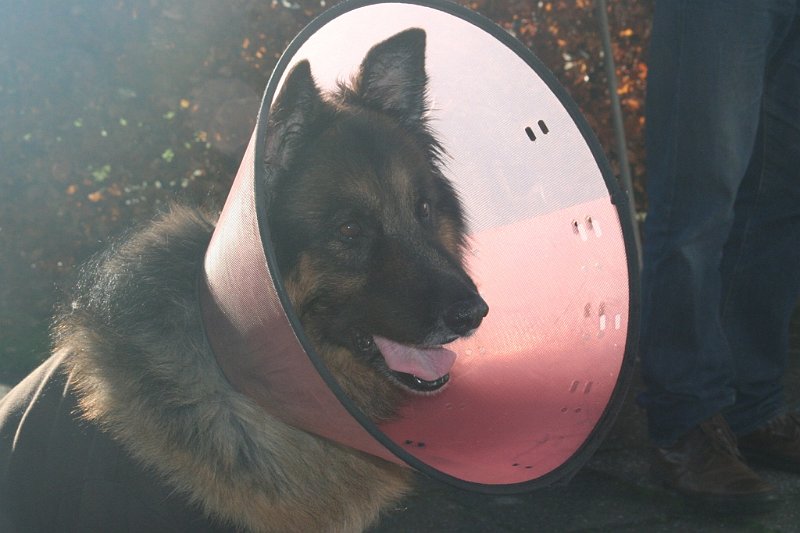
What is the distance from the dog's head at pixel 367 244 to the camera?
2.05 m

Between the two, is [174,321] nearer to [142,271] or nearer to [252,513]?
[142,271]

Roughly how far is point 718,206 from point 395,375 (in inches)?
43.7

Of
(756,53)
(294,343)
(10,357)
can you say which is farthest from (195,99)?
(294,343)

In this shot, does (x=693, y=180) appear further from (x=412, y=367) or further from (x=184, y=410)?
(x=184, y=410)

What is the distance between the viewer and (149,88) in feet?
15.9

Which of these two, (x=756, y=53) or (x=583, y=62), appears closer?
(x=756, y=53)

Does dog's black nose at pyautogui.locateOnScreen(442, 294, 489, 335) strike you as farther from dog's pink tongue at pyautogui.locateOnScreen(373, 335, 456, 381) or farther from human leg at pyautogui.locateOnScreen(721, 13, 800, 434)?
human leg at pyautogui.locateOnScreen(721, 13, 800, 434)

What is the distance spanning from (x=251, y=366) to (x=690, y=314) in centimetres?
143

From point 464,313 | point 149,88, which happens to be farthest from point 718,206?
point 149,88

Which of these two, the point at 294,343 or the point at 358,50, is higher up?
the point at 358,50

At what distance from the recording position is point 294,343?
1519mm

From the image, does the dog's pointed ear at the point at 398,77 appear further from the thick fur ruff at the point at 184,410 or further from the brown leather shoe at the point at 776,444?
the brown leather shoe at the point at 776,444

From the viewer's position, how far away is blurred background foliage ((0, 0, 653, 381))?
476 centimetres

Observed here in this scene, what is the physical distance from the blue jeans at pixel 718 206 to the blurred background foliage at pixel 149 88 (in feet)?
7.22
